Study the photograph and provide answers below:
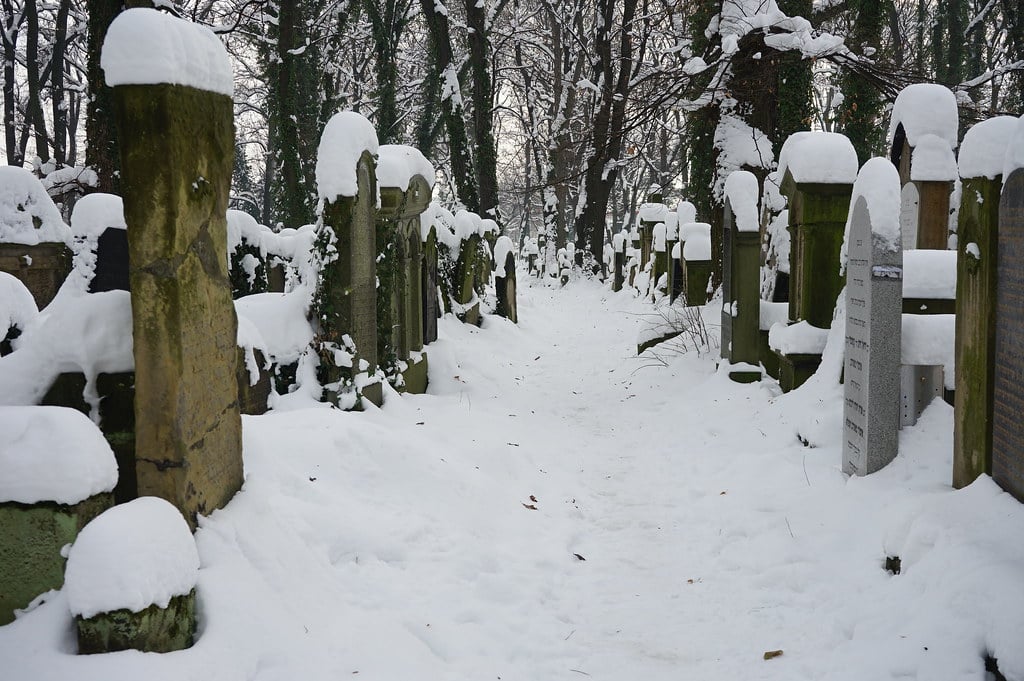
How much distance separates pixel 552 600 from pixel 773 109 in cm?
852

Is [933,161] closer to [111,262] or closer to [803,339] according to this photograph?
[803,339]

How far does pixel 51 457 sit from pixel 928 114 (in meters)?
8.48

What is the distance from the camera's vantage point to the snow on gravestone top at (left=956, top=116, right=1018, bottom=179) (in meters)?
3.65

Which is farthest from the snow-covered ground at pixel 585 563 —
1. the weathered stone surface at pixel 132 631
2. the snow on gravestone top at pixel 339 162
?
the snow on gravestone top at pixel 339 162

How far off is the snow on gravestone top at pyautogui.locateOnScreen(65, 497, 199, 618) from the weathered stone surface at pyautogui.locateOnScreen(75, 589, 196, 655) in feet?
0.08

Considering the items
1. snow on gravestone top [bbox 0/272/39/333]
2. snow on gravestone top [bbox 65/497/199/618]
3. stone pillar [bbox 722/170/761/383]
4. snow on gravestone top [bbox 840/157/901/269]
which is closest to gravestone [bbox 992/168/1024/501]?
snow on gravestone top [bbox 840/157/901/269]

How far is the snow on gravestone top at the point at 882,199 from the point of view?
477cm

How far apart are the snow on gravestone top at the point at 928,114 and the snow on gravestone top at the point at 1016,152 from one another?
5194mm

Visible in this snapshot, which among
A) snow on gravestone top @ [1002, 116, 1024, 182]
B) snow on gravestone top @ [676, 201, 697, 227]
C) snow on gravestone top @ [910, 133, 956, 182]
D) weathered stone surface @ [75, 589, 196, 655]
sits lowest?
weathered stone surface @ [75, 589, 196, 655]

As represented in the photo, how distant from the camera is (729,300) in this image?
28.5 ft

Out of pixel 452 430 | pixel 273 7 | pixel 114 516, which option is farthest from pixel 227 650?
pixel 273 7

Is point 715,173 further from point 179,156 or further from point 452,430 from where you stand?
point 179,156

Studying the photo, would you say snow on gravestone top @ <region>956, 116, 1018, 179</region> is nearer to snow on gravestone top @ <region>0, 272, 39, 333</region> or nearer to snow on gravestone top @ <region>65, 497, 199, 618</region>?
snow on gravestone top @ <region>65, 497, 199, 618</region>

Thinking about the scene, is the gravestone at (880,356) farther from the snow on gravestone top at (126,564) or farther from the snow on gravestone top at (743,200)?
the snow on gravestone top at (126,564)
